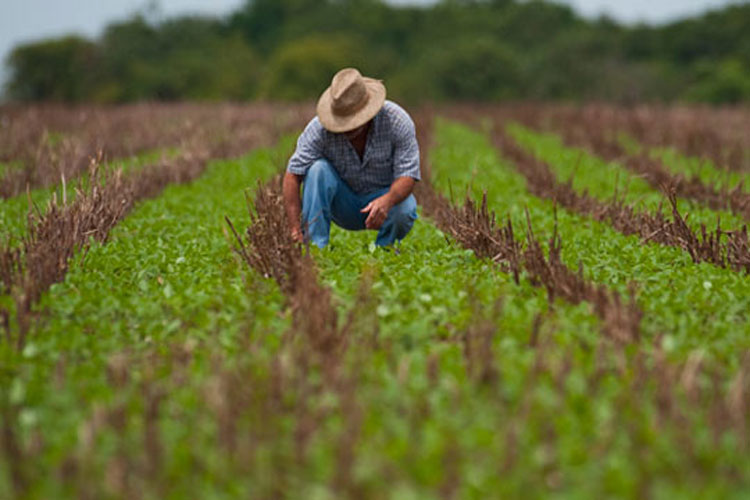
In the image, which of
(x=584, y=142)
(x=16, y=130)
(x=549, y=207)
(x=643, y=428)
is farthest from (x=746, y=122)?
(x=643, y=428)

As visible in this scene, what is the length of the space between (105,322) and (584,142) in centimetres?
1347

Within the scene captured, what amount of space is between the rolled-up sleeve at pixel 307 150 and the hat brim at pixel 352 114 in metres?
0.27

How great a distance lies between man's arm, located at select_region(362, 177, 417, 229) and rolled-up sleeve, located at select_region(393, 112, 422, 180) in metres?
0.07

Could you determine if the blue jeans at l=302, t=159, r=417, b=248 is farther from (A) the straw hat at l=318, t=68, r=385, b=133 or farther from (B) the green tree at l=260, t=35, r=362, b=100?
(B) the green tree at l=260, t=35, r=362, b=100

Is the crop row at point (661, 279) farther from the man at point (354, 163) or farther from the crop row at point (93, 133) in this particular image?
the crop row at point (93, 133)

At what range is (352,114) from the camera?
5.15m

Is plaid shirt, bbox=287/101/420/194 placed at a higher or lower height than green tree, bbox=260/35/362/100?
higher

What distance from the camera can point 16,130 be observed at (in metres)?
14.7

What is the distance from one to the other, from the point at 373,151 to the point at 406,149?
0.26 m

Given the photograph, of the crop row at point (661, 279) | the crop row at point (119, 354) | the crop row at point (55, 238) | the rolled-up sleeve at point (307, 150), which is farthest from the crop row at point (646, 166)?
the crop row at point (55, 238)

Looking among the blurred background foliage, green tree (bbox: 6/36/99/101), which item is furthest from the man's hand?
green tree (bbox: 6/36/99/101)

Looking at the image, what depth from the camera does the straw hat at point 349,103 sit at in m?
5.05

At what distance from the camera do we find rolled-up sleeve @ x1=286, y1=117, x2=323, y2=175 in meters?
5.49

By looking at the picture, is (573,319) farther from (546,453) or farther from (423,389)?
(546,453)
